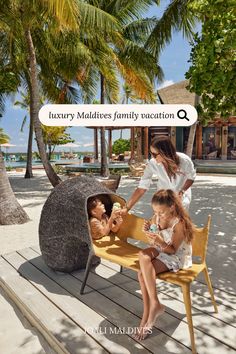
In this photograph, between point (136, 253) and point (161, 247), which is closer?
point (161, 247)

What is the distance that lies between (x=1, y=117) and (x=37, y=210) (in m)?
9.91

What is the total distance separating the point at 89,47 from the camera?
15.2m

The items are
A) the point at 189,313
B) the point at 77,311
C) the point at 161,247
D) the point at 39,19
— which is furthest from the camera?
the point at 39,19

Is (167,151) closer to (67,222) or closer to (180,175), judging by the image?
(180,175)

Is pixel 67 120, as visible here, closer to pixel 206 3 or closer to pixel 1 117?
pixel 206 3

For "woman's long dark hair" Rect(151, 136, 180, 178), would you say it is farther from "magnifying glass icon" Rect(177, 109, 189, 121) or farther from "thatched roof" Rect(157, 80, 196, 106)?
"thatched roof" Rect(157, 80, 196, 106)

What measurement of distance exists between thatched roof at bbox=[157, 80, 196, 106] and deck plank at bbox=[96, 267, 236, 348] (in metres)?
24.8

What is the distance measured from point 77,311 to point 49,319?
0.31 meters

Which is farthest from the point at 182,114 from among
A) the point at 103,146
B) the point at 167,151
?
the point at 103,146

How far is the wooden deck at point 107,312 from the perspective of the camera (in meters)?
2.89

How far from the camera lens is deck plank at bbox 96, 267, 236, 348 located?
118 inches

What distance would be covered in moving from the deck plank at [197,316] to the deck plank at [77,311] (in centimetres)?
62
